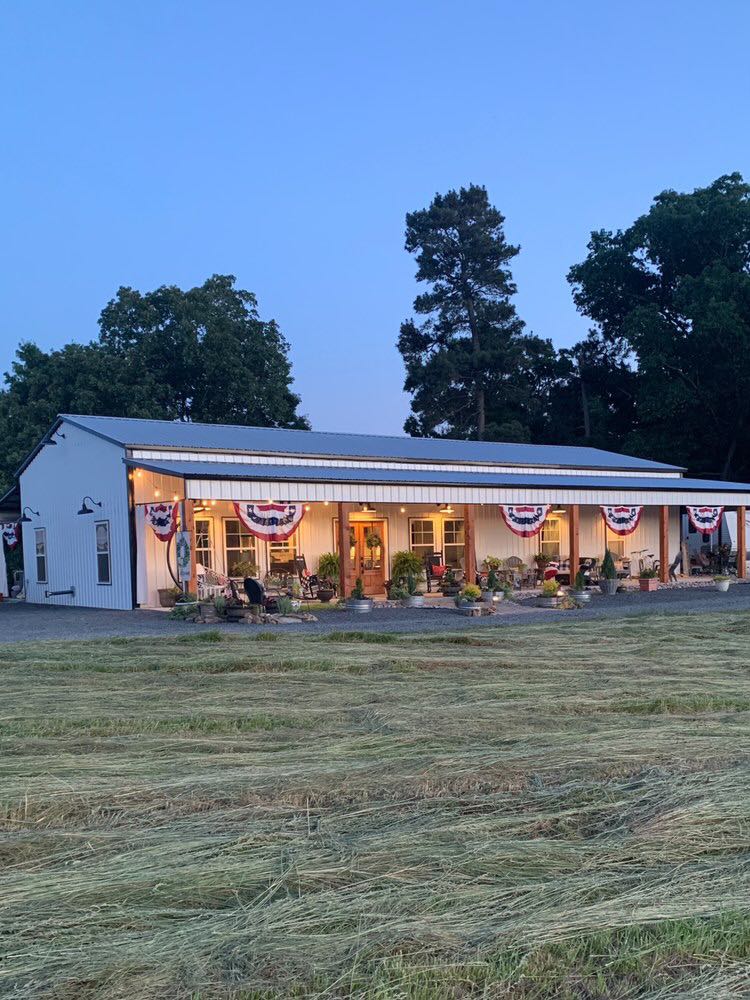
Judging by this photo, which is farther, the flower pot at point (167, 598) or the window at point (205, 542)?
the window at point (205, 542)

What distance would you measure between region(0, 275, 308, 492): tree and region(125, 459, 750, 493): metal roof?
54.8ft

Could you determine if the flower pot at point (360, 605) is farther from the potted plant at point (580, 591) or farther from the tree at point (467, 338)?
the tree at point (467, 338)

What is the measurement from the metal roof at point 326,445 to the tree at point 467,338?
45.9ft

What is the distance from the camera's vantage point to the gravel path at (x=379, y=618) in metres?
14.0

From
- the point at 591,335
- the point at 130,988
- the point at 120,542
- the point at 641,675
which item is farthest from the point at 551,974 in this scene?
the point at 591,335

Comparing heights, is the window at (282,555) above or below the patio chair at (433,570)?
above

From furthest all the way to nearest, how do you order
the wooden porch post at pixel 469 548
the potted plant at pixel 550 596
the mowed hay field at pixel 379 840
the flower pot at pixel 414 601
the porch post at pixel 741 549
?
the porch post at pixel 741 549
the wooden porch post at pixel 469 548
the flower pot at pixel 414 601
the potted plant at pixel 550 596
the mowed hay field at pixel 379 840

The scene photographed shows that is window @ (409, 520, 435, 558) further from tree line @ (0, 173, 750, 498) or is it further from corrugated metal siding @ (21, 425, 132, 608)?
tree line @ (0, 173, 750, 498)

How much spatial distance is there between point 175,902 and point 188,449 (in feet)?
54.0

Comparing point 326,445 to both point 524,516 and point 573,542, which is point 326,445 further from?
point 573,542

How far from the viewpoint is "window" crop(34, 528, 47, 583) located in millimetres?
21906

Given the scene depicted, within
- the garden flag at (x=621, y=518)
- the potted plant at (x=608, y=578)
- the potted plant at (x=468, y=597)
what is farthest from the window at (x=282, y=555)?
the garden flag at (x=621, y=518)

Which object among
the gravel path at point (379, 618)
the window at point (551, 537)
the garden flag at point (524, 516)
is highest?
the garden flag at point (524, 516)

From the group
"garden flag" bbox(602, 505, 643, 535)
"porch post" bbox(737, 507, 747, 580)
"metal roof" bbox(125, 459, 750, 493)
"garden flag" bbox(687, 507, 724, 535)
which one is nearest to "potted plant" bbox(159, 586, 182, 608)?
"metal roof" bbox(125, 459, 750, 493)
